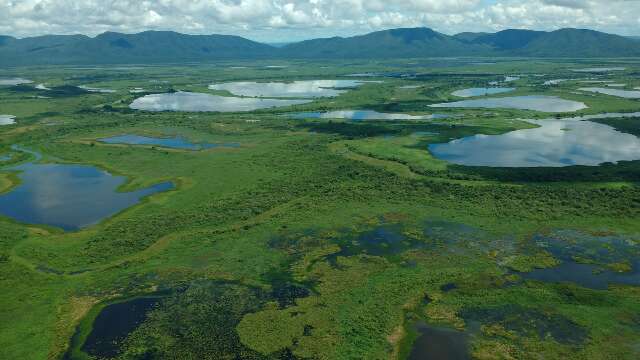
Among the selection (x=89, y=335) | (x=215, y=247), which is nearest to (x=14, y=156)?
(x=215, y=247)

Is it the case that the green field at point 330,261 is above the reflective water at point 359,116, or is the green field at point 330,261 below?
below

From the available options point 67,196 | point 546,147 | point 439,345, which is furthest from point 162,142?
point 439,345

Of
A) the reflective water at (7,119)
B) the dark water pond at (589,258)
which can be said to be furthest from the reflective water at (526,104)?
the reflective water at (7,119)

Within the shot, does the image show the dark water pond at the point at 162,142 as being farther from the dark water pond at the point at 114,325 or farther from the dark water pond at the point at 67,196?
the dark water pond at the point at 114,325

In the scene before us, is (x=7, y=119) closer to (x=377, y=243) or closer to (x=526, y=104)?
(x=377, y=243)

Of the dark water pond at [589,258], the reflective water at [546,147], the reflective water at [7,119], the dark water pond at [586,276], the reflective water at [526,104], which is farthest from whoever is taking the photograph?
the reflective water at [526,104]
